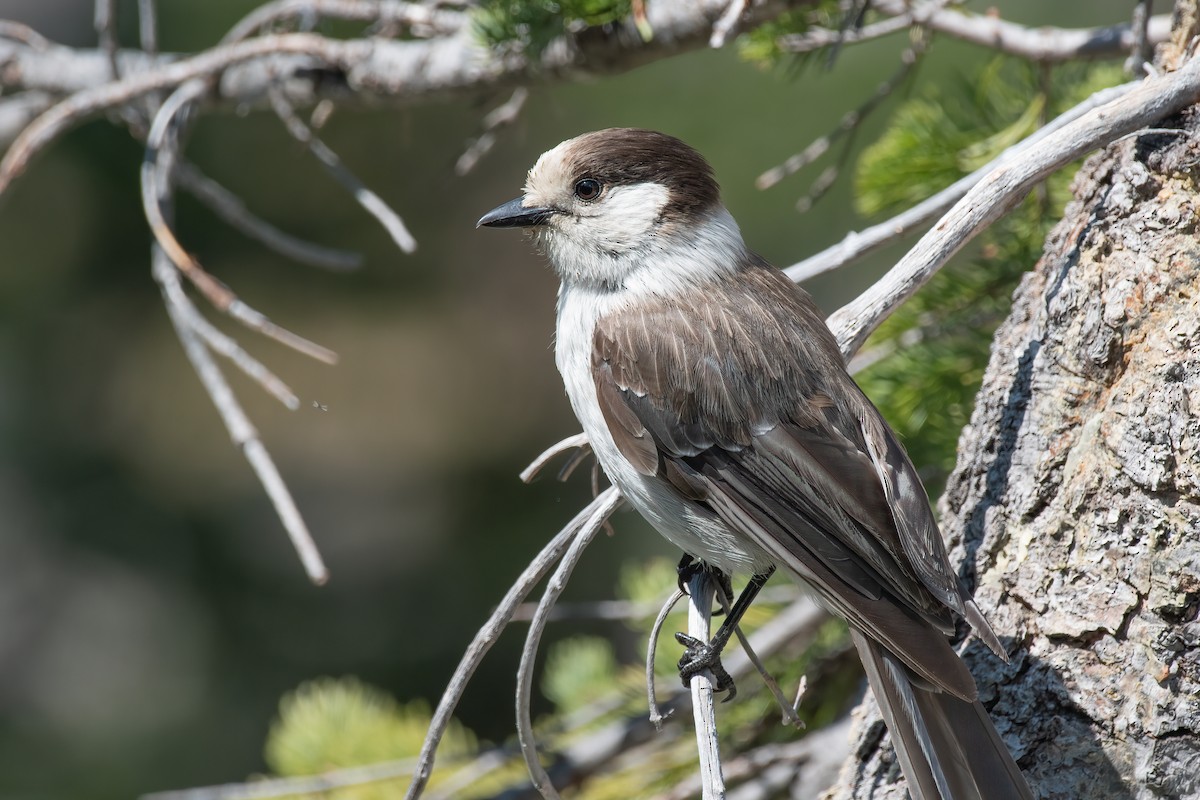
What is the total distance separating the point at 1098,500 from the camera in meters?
1.91

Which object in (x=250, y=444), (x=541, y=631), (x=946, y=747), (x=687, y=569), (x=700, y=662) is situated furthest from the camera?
(x=687, y=569)

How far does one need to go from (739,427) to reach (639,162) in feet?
2.59

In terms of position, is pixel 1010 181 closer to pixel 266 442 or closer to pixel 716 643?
pixel 716 643

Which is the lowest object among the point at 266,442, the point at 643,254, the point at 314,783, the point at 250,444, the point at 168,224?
the point at 314,783

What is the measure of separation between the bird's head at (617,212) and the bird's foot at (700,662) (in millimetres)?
920

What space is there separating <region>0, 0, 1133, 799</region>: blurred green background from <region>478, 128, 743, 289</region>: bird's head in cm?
285

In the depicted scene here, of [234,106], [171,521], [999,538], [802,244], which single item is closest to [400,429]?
[171,521]

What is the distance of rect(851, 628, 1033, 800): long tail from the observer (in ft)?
5.92

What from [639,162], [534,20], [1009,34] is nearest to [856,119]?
[1009,34]

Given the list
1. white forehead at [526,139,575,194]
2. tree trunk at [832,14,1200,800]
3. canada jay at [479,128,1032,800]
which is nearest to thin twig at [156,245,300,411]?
canada jay at [479,128,1032,800]

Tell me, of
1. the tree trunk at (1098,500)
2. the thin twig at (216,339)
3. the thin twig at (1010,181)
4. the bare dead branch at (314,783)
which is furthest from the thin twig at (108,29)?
the tree trunk at (1098,500)

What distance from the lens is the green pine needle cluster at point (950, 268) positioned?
2.96 m

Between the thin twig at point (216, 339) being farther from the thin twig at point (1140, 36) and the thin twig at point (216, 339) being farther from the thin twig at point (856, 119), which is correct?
the thin twig at point (1140, 36)

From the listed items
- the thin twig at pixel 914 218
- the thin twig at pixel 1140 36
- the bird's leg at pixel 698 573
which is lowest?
the bird's leg at pixel 698 573
